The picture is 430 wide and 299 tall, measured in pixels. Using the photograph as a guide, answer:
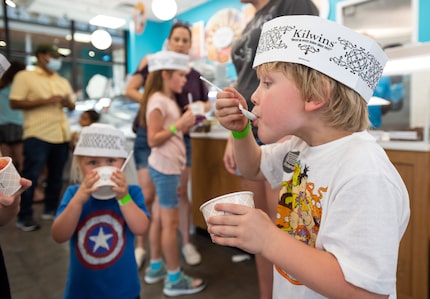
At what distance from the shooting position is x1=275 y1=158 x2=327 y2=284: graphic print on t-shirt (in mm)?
648

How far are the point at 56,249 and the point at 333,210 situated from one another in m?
2.05

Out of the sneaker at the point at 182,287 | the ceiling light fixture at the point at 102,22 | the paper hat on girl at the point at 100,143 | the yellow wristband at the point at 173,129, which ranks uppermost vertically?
the ceiling light fixture at the point at 102,22

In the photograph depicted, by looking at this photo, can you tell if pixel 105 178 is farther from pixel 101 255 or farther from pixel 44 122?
pixel 44 122

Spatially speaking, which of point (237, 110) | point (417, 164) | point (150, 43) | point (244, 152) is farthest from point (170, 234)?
point (150, 43)

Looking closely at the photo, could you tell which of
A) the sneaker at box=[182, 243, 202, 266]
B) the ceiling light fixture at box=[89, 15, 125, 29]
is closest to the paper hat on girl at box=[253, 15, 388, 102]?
the ceiling light fixture at box=[89, 15, 125, 29]

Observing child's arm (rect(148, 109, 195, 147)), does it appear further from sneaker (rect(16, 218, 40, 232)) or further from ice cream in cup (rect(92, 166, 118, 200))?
sneaker (rect(16, 218, 40, 232))

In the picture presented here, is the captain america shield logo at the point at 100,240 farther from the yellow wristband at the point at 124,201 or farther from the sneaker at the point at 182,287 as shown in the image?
the sneaker at the point at 182,287

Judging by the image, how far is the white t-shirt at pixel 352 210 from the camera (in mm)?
513

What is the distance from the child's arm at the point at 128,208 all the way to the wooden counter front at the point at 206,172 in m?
0.99

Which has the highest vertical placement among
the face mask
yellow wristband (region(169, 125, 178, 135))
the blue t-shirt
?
the face mask

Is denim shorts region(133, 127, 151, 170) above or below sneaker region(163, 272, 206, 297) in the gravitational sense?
above

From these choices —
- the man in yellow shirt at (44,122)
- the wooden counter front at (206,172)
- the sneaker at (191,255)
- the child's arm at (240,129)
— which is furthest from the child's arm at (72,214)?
the man in yellow shirt at (44,122)

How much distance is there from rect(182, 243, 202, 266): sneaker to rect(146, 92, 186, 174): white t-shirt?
59 centimetres

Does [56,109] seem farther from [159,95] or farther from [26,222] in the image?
[159,95]
